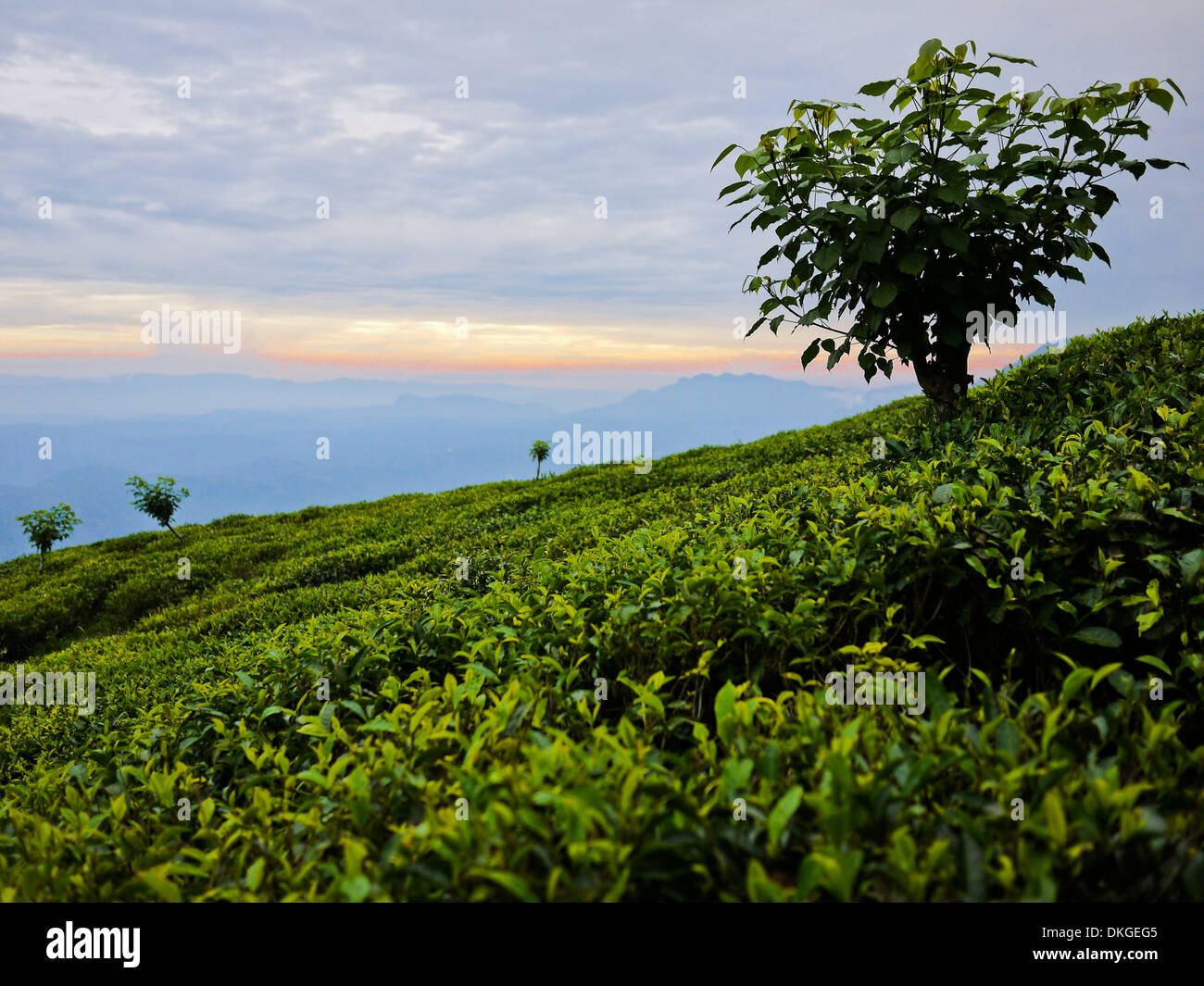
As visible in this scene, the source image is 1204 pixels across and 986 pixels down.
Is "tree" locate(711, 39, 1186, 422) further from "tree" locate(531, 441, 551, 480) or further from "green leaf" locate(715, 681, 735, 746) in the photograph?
"tree" locate(531, 441, 551, 480)

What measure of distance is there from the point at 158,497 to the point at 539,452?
31.9 feet

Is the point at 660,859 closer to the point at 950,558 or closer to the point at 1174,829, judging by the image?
the point at 1174,829

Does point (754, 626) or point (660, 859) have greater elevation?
point (754, 626)

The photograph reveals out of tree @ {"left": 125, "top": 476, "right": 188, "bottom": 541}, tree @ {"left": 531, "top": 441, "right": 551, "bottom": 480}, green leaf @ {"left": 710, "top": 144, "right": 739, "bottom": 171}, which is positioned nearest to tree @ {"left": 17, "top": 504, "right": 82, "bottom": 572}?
tree @ {"left": 125, "top": 476, "right": 188, "bottom": 541}

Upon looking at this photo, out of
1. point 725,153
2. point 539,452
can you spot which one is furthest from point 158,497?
point 725,153

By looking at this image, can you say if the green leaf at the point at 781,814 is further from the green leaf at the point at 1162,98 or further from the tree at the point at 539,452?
the tree at the point at 539,452

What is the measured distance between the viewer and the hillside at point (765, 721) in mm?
1836

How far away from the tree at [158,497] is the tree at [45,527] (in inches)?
49.2

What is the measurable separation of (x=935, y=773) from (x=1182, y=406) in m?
4.38

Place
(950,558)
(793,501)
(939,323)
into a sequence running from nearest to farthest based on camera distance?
(950,558) → (793,501) → (939,323)

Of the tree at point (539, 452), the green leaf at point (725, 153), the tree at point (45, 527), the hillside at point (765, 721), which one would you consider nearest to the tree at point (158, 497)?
the tree at point (45, 527)
